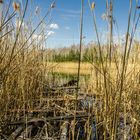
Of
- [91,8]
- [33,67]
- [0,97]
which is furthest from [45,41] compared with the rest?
[91,8]

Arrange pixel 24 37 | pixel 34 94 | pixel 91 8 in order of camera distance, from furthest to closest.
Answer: pixel 34 94 < pixel 24 37 < pixel 91 8

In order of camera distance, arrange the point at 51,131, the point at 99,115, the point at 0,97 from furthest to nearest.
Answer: the point at 99,115 < the point at 51,131 < the point at 0,97

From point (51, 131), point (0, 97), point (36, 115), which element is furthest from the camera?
point (36, 115)

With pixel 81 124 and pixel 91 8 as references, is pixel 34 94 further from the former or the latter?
pixel 91 8

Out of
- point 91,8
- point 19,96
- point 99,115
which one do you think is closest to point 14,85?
point 19,96

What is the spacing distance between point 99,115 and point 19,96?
79 centimetres

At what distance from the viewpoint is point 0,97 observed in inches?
98.6

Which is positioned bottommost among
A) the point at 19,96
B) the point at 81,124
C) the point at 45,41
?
the point at 81,124

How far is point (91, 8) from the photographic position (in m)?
1.87

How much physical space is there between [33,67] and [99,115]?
50.1 inches

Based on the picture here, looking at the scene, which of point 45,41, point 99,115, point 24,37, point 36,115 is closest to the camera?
point 99,115

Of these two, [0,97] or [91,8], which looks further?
[0,97]

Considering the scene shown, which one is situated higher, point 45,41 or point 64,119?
point 45,41

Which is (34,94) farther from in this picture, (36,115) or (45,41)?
(45,41)
